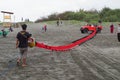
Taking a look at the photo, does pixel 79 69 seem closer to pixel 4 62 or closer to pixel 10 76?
pixel 10 76

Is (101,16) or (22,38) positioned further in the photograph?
(101,16)

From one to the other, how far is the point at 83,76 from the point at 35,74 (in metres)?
1.73

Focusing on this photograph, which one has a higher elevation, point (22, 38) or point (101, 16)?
point (101, 16)

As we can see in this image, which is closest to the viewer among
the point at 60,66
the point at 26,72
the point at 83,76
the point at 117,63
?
the point at 83,76

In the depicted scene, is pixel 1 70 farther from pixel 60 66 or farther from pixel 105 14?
pixel 105 14

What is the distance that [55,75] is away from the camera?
1206 centimetres

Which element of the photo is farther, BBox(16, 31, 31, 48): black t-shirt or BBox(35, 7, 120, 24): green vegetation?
BBox(35, 7, 120, 24): green vegetation

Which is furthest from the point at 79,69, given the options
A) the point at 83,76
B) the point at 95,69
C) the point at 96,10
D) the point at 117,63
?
the point at 96,10

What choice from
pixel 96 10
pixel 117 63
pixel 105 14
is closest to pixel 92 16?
pixel 105 14

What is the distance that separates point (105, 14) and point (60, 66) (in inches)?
3336

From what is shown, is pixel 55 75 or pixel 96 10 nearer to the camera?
pixel 55 75

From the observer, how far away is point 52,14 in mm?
115750

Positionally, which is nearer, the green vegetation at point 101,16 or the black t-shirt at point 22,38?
the black t-shirt at point 22,38

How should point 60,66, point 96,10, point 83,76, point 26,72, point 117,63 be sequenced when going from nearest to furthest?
point 83,76, point 26,72, point 60,66, point 117,63, point 96,10
